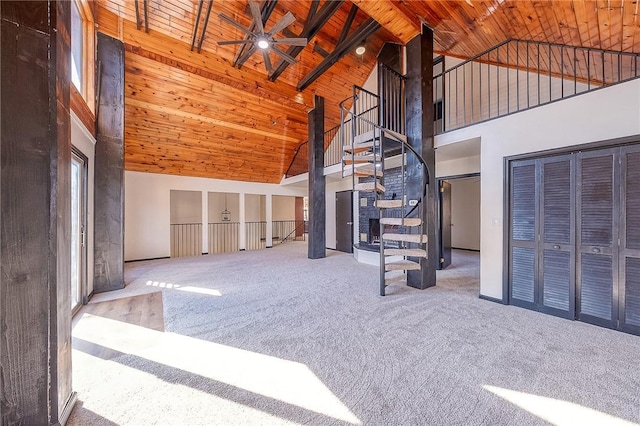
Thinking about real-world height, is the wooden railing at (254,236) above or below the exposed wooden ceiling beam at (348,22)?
below

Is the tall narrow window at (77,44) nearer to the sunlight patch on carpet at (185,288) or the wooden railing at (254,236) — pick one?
the sunlight patch on carpet at (185,288)

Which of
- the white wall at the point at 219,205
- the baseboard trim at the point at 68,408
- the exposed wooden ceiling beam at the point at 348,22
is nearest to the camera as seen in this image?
the baseboard trim at the point at 68,408

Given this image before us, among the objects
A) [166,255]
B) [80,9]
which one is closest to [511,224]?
[80,9]

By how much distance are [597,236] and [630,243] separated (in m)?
0.23

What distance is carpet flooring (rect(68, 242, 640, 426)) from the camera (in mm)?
1561

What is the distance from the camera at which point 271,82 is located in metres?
6.16

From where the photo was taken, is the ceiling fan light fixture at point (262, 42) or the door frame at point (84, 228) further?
the ceiling fan light fixture at point (262, 42)

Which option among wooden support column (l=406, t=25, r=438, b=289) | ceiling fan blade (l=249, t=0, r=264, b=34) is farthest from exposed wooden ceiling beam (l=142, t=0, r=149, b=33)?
wooden support column (l=406, t=25, r=438, b=289)

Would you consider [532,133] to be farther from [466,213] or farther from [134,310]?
[466,213]

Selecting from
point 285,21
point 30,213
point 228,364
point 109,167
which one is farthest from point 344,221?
point 30,213

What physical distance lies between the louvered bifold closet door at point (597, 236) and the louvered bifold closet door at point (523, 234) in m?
0.41

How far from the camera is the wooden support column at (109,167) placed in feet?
13.0

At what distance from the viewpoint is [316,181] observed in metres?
6.73

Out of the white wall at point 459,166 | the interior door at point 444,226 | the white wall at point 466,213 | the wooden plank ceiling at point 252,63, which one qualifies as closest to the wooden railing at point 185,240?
the wooden plank ceiling at point 252,63
